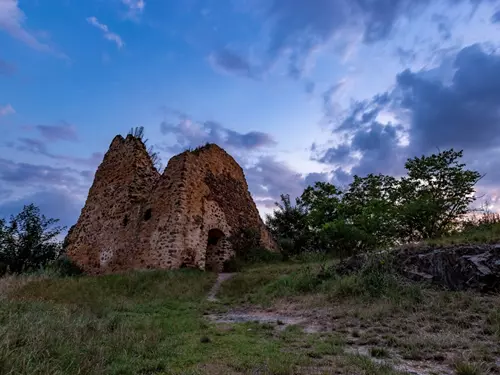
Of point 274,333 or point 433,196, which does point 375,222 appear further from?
point 274,333

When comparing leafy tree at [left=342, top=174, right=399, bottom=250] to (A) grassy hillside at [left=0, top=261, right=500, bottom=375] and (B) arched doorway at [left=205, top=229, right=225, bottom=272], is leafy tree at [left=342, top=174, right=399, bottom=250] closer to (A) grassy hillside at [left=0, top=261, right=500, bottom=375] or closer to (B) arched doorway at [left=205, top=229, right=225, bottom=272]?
(A) grassy hillside at [left=0, top=261, right=500, bottom=375]

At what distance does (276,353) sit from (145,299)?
251 inches

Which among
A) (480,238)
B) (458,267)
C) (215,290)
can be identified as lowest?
(215,290)

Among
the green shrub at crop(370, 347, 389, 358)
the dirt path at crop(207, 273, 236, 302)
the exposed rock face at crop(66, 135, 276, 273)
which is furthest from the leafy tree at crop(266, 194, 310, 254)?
the green shrub at crop(370, 347, 389, 358)

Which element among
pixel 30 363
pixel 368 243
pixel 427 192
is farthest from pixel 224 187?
pixel 30 363

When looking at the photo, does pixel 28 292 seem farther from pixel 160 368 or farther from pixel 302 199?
pixel 302 199

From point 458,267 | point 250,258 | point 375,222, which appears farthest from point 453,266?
point 250,258

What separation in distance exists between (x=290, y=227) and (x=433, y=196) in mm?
7970

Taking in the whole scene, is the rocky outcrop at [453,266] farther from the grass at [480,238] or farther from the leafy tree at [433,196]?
the leafy tree at [433,196]

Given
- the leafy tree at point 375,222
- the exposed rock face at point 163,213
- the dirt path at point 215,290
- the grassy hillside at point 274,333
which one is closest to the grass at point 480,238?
the grassy hillside at point 274,333

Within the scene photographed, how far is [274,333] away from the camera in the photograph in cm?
562

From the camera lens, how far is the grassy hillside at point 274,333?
356 cm

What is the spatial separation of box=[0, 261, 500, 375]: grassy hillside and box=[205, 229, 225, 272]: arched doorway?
6.73 m

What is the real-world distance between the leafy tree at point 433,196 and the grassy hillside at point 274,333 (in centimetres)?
512
